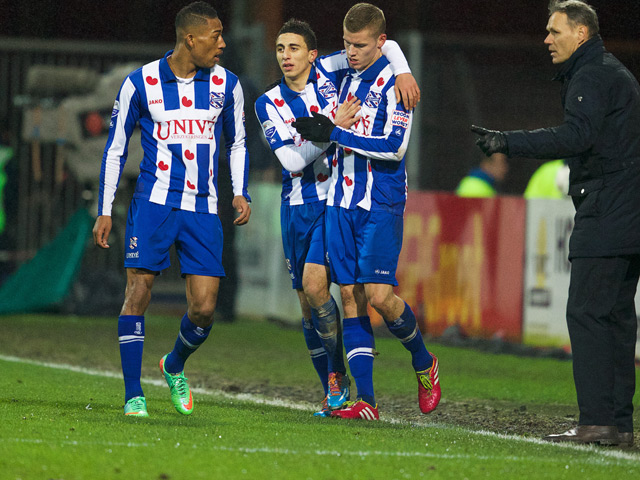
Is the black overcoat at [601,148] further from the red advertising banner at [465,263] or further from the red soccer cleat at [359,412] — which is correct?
the red advertising banner at [465,263]

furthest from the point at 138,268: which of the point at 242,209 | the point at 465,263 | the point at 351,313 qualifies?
the point at 465,263

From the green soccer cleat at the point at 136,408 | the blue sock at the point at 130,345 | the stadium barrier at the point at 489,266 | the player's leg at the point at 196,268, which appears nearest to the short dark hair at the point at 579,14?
the player's leg at the point at 196,268

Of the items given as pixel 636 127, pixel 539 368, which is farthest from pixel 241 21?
pixel 636 127

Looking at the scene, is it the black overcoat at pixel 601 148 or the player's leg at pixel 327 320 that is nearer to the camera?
the black overcoat at pixel 601 148

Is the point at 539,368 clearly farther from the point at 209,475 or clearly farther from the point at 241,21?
the point at 241,21

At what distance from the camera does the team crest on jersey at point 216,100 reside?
22.7ft

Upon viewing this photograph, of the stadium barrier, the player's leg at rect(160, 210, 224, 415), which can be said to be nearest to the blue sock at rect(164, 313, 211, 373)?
the player's leg at rect(160, 210, 224, 415)

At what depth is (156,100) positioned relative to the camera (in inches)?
268

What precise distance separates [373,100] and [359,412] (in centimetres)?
177

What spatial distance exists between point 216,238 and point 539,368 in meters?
4.60

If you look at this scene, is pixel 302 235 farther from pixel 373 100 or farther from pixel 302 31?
pixel 302 31

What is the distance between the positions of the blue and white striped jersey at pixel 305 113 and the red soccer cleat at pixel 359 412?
122 centimetres

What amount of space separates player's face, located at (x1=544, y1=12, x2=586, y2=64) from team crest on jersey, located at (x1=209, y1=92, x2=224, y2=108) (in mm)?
1847

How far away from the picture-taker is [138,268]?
22.2ft
